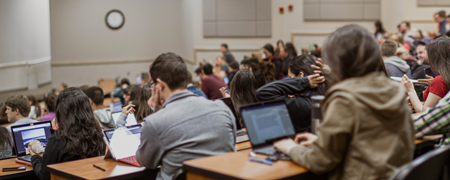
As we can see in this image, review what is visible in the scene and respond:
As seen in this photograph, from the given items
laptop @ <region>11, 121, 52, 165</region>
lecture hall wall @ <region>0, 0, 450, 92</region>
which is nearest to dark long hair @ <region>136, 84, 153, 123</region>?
laptop @ <region>11, 121, 52, 165</region>

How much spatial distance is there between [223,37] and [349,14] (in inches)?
144

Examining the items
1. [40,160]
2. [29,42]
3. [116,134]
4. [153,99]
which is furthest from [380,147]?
[29,42]

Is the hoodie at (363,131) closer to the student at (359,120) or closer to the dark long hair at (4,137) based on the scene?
the student at (359,120)

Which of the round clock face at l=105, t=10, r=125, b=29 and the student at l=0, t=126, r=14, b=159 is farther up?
the round clock face at l=105, t=10, r=125, b=29

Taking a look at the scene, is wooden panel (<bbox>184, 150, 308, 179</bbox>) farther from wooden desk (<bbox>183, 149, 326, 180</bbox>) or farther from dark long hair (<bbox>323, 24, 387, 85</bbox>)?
dark long hair (<bbox>323, 24, 387, 85</bbox>)

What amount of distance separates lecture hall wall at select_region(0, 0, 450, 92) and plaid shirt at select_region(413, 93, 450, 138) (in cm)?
886

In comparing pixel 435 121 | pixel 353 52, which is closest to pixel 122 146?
pixel 353 52

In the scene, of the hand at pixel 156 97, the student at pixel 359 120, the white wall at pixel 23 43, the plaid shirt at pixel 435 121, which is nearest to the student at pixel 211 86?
the hand at pixel 156 97

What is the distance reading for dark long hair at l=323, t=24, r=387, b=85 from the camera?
4.74 feet

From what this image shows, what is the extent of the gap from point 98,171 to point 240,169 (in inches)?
40.5

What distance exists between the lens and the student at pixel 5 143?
131 inches

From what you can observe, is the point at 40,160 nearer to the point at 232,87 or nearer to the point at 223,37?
the point at 232,87

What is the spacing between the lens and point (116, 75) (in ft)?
40.6

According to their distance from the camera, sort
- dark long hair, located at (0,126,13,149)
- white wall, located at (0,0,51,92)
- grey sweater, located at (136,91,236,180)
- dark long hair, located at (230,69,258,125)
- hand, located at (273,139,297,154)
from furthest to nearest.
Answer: white wall, located at (0,0,51,92) → dark long hair, located at (0,126,13,149) → dark long hair, located at (230,69,258,125) → grey sweater, located at (136,91,236,180) → hand, located at (273,139,297,154)
